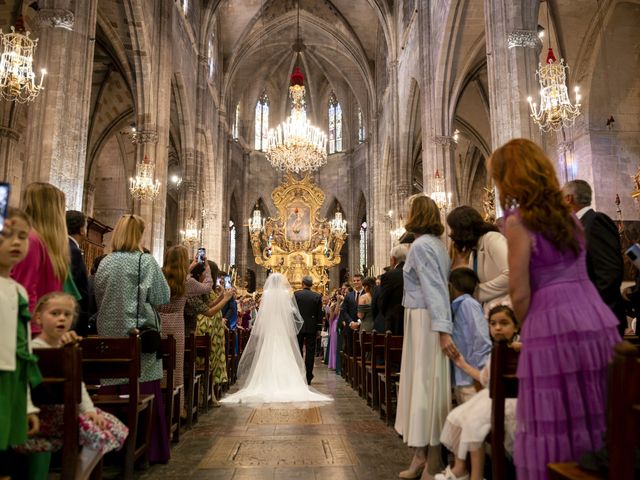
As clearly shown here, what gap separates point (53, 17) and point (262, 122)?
81.6 ft

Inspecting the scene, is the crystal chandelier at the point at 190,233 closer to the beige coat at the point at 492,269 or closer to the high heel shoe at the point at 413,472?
the high heel shoe at the point at 413,472

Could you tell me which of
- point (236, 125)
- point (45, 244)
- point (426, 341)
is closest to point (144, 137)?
point (45, 244)

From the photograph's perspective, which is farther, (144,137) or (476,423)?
(144,137)

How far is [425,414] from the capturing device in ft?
11.7

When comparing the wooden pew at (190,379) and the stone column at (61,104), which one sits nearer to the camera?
the wooden pew at (190,379)

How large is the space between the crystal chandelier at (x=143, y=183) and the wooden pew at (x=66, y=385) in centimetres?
1215

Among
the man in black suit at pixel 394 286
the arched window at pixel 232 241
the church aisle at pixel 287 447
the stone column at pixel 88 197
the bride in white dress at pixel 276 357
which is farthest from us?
the arched window at pixel 232 241

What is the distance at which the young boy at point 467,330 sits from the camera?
3.53 metres

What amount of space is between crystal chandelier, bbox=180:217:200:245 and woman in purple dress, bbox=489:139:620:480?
60.7 ft

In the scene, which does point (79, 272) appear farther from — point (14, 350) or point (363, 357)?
point (363, 357)

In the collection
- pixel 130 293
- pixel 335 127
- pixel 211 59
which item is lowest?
pixel 130 293

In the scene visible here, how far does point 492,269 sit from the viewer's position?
11.9ft

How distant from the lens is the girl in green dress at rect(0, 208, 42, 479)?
6.96 ft

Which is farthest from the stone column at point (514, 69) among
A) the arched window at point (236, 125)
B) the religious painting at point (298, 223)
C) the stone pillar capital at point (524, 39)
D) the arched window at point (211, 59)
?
the arched window at point (236, 125)
